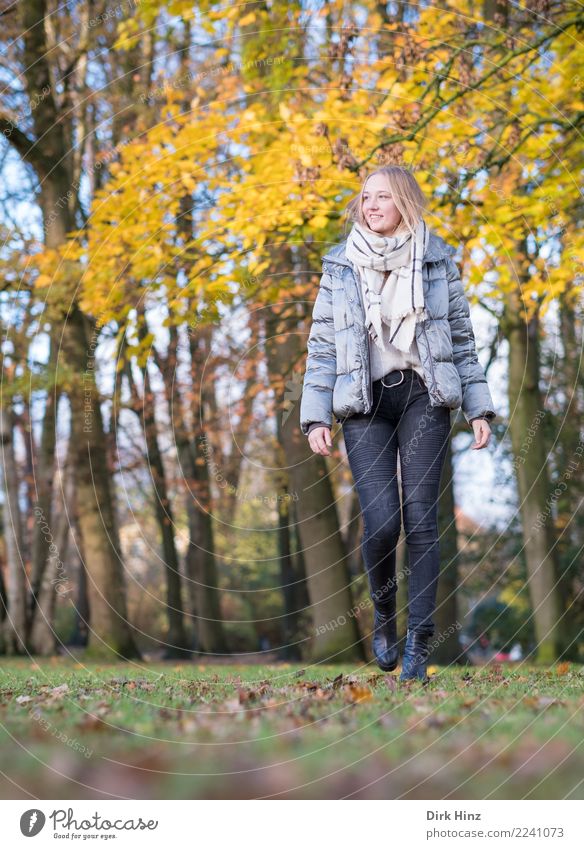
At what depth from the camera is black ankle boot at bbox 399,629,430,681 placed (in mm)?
4973

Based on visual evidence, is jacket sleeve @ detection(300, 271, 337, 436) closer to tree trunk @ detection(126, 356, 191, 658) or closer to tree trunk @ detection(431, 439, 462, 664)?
tree trunk @ detection(431, 439, 462, 664)

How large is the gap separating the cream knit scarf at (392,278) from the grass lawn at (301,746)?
1737 mm

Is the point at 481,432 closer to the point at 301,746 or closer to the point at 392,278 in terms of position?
the point at 392,278

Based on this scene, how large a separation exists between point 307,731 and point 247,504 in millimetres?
27930

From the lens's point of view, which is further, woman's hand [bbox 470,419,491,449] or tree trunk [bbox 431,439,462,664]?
tree trunk [bbox 431,439,462,664]

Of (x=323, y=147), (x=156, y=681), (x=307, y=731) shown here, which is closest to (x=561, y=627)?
(x=323, y=147)

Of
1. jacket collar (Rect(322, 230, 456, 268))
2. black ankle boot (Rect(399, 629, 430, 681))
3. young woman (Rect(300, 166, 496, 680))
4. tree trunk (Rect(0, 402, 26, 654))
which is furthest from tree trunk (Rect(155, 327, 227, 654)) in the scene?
black ankle boot (Rect(399, 629, 430, 681))

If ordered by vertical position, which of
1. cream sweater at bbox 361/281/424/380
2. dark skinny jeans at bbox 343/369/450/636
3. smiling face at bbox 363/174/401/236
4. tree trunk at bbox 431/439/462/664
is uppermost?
smiling face at bbox 363/174/401/236

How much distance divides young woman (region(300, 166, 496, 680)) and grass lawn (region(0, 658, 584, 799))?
2.39 ft

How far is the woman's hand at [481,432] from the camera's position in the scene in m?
5.03

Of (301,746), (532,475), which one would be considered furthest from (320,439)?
(532,475)

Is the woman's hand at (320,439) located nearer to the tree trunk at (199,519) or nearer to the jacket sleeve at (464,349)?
the jacket sleeve at (464,349)

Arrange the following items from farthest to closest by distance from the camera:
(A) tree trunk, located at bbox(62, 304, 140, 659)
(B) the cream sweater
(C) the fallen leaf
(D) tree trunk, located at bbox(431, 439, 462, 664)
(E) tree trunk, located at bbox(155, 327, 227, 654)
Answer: (E) tree trunk, located at bbox(155, 327, 227, 654) < (A) tree trunk, located at bbox(62, 304, 140, 659) < (D) tree trunk, located at bbox(431, 439, 462, 664) < (B) the cream sweater < (C) the fallen leaf

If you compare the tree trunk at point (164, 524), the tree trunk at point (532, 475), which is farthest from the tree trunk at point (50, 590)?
the tree trunk at point (532, 475)
